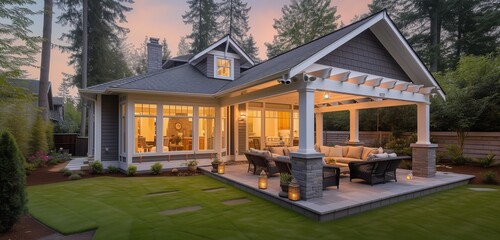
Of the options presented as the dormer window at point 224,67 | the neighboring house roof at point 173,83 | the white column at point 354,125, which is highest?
the dormer window at point 224,67

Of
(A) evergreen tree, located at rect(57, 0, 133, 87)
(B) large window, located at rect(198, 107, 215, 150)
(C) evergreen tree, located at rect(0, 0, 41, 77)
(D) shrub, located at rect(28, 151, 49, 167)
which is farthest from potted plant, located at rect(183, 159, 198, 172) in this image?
(A) evergreen tree, located at rect(57, 0, 133, 87)

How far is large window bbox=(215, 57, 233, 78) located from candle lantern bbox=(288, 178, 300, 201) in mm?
7940

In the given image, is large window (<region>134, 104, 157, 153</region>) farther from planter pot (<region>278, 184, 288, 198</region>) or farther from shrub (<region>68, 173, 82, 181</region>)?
planter pot (<region>278, 184, 288, 198</region>)

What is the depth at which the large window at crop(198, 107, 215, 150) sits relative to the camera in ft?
33.1

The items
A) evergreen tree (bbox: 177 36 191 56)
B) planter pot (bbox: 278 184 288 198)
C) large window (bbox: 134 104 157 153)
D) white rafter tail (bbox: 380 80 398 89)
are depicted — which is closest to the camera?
planter pot (bbox: 278 184 288 198)

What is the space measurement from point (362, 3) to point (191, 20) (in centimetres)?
1529

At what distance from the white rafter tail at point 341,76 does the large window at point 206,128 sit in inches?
222

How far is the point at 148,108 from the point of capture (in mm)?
9234

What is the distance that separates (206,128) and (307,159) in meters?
5.95

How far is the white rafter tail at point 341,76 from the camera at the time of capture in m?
5.93

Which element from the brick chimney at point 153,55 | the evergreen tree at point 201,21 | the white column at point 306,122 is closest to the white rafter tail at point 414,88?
the white column at point 306,122

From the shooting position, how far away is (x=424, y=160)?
7.83 meters

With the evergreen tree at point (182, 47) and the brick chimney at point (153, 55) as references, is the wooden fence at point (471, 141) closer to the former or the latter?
the brick chimney at point (153, 55)

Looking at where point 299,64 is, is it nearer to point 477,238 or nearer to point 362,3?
point 477,238
